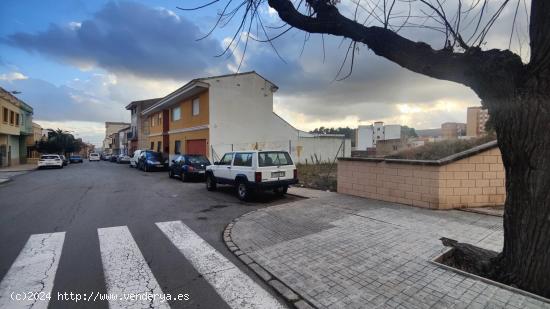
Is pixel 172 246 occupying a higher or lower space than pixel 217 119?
lower

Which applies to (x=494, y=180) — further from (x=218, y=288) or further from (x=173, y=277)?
(x=173, y=277)

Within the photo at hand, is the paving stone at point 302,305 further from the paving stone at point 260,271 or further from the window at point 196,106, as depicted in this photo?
the window at point 196,106

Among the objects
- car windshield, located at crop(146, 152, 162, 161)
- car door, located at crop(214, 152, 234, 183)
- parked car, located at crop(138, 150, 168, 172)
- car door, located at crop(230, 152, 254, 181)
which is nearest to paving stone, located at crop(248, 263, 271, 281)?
car door, located at crop(230, 152, 254, 181)

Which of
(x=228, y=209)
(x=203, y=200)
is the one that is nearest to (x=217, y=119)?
(x=203, y=200)

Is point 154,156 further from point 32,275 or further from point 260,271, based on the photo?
point 260,271

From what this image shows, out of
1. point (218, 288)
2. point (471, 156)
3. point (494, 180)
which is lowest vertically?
point (218, 288)

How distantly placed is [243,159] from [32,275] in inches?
264

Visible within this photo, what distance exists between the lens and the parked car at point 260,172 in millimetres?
9203

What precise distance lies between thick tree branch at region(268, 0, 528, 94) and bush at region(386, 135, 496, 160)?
626cm

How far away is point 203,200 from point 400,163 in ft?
21.3

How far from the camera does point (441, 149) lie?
9.38 meters

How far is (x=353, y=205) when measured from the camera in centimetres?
807

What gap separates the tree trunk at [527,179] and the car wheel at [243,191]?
23.7ft

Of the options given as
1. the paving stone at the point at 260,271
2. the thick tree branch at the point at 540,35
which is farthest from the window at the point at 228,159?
the thick tree branch at the point at 540,35
